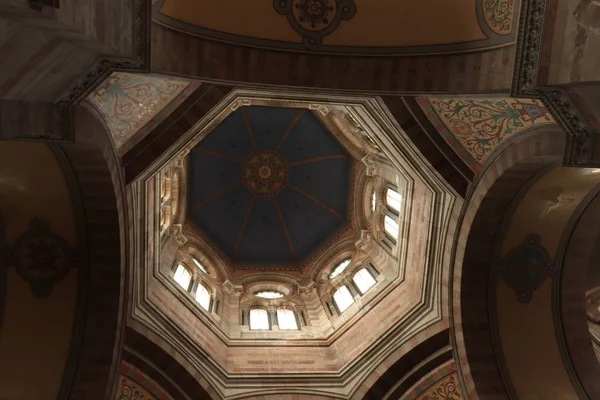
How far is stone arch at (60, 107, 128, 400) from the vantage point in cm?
838

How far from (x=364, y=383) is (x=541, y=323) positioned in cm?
392

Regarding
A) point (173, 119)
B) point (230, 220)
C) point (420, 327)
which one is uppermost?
point (230, 220)

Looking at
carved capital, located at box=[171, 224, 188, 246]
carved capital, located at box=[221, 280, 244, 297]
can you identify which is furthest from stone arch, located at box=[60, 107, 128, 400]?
carved capital, located at box=[221, 280, 244, 297]

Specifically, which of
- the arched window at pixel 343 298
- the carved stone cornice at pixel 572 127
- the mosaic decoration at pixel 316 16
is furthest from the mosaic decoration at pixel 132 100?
the arched window at pixel 343 298

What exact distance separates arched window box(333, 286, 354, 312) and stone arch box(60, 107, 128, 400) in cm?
675

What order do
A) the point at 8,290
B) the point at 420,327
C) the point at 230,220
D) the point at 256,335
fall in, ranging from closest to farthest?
the point at 8,290
the point at 420,327
the point at 256,335
the point at 230,220

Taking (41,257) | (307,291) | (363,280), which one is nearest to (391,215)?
(363,280)

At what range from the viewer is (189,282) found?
14.6 m

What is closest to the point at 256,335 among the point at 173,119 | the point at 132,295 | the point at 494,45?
the point at 132,295

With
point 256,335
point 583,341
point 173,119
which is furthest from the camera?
point 256,335

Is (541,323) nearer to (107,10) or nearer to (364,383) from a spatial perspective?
(364,383)

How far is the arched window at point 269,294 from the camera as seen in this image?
54.7 feet

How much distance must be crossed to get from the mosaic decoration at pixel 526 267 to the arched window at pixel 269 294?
8515mm

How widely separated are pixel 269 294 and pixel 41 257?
9057mm
